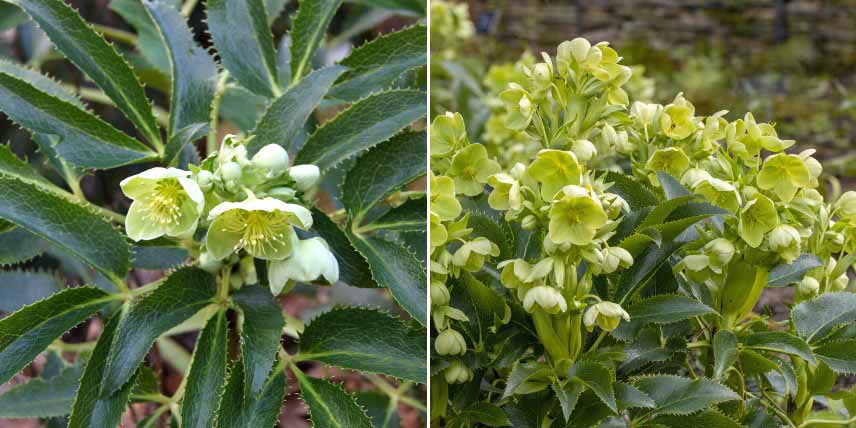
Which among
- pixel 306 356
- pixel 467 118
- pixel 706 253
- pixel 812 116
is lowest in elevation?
pixel 812 116

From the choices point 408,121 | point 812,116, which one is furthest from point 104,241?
point 812,116

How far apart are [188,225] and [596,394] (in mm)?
279

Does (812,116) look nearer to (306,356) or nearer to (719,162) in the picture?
(719,162)

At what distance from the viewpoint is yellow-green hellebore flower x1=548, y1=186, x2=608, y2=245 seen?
47cm

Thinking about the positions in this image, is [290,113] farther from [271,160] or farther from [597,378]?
[597,378]

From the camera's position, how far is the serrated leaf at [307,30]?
77cm

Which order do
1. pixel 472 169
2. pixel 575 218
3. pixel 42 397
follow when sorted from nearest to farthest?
pixel 575 218
pixel 472 169
pixel 42 397

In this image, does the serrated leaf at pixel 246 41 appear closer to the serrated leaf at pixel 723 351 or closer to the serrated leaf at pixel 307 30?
the serrated leaf at pixel 307 30

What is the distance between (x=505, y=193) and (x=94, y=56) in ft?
1.29

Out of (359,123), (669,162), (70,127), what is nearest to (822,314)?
(669,162)

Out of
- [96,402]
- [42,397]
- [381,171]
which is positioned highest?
[381,171]

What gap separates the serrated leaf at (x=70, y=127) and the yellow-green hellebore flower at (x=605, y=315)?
385mm

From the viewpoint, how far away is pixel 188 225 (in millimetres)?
567

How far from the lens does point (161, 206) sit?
22.3 inches
